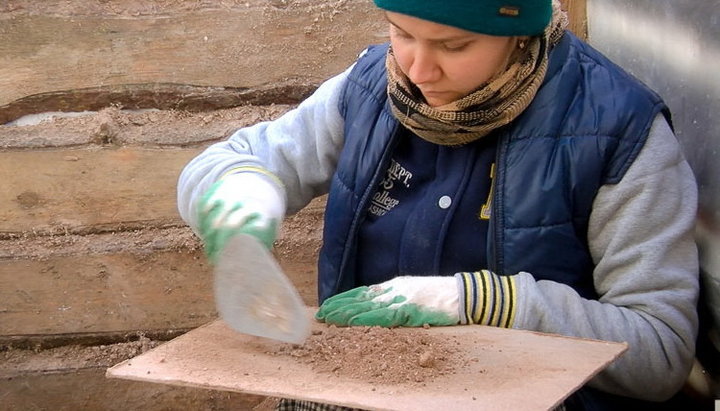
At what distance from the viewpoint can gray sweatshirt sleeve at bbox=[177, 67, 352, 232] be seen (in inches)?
63.1

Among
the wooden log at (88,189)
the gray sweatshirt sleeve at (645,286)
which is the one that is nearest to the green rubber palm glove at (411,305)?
the gray sweatshirt sleeve at (645,286)

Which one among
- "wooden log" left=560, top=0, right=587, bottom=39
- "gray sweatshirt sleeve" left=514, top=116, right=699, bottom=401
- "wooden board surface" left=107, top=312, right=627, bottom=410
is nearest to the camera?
"wooden board surface" left=107, top=312, right=627, bottom=410

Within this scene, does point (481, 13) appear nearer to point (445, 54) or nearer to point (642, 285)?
point (445, 54)

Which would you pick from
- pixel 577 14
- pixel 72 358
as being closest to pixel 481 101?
pixel 577 14

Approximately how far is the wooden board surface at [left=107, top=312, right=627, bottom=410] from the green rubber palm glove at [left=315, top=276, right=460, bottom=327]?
0.9 inches

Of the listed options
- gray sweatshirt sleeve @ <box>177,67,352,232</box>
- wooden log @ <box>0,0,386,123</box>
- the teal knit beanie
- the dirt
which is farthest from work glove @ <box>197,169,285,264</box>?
the dirt

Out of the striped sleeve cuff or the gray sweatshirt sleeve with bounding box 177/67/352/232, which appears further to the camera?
the gray sweatshirt sleeve with bounding box 177/67/352/232

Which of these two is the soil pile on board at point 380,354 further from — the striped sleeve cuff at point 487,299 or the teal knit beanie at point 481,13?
the teal knit beanie at point 481,13

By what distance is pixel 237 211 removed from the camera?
1340 millimetres

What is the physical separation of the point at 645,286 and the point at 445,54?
0.47 m

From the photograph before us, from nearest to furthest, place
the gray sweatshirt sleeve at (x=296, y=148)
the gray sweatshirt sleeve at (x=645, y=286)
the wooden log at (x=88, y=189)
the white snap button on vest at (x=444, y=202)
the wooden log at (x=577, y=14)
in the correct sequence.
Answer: the gray sweatshirt sleeve at (x=645, y=286)
the white snap button on vest at (x=444, y=202)
the gray sweatshirt sleeve at (x=296, y=148)
the wooden log at (x=577, y=14)
the wooden log at (x=88, y=189)

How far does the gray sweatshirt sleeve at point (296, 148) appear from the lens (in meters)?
1.60

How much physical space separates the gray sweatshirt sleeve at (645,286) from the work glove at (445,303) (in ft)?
0.10

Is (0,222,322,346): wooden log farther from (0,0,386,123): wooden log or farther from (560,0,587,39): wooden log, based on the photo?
(560,0,587,39): wooden log
